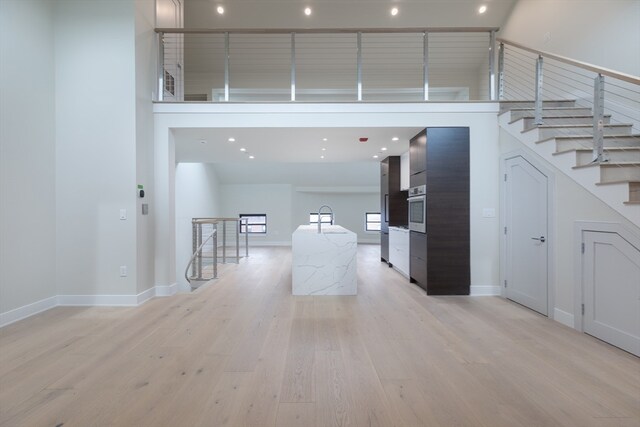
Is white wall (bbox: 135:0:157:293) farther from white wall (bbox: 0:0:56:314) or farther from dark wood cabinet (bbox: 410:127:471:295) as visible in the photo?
dark wood cabinet (bbox: 410:127:471:295)

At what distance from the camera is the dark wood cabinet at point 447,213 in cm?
405

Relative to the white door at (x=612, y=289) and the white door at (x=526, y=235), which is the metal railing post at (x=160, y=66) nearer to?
the white door at (x=526, y=235)

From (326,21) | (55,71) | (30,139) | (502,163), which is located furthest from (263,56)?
(502,163)

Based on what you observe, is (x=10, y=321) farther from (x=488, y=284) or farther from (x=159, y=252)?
(x=488, y=284)

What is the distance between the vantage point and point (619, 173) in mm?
2627

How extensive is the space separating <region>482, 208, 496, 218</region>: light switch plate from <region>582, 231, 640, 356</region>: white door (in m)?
1.32

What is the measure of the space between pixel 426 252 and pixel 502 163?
1.55 meters

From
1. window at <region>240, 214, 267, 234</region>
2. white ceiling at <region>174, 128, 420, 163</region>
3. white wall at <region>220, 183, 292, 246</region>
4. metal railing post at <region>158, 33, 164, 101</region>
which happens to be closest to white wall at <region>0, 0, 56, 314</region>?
metal railing post at <region>158, 33, 164, 101</region>

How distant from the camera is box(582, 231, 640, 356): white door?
2.34 meters

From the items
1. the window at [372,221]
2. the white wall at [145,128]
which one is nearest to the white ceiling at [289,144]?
the white wall at [145,128]

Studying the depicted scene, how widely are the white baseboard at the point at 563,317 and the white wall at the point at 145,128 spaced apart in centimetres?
472

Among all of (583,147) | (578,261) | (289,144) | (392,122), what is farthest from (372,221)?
(578,261)

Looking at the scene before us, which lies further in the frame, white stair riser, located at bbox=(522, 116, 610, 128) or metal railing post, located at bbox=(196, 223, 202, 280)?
metal railing post, located at bbox=(196, 223, 202, 280)

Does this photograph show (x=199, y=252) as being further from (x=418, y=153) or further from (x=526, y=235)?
(x=526, y=235)
